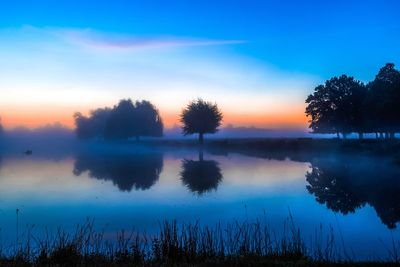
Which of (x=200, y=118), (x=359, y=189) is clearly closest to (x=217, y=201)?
(x=359, y=189)

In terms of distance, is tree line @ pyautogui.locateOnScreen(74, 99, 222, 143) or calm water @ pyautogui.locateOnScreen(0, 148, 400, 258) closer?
calm water @ pyautogui.locateOnScreen(0, 148, 400, 258)

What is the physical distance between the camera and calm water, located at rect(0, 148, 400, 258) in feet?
61.3

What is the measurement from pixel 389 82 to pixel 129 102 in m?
82.5

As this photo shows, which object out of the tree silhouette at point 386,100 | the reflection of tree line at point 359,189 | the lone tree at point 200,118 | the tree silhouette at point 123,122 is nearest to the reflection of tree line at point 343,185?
the reflection of tree line at point 359,189

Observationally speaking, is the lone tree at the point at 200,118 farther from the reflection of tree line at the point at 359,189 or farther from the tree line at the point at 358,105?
the reflection of tree line at the point at 359,189

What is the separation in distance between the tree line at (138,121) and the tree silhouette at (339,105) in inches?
1079

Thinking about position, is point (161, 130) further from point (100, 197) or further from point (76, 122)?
point (100, 197)

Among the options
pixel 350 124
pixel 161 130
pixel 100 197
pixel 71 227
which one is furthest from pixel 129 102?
pixel 71 227

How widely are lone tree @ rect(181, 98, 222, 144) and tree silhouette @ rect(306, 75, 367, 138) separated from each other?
25974 mm

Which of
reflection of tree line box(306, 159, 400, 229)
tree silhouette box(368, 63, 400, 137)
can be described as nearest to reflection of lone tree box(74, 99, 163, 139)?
tree silhouette box(368, 63, 400, 137)

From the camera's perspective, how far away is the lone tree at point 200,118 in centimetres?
10281

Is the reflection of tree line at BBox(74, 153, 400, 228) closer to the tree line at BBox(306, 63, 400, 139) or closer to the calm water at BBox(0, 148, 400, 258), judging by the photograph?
the calm water at BBox(0, 148, 400, 258)

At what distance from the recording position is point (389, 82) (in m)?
70.4

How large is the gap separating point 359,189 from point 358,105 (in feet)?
184
